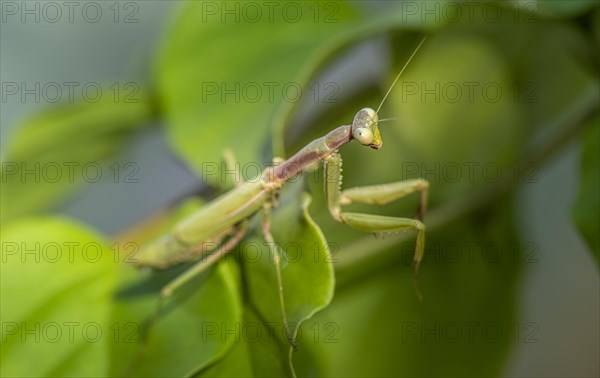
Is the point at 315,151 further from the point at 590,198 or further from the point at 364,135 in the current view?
the point at 590,198

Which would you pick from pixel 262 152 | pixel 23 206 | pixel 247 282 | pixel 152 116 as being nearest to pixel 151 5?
pixel 152 116

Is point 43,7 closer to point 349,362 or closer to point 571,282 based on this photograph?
point 349,362

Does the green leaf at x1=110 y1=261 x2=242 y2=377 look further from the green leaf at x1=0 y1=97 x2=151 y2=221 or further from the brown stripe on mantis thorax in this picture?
the green leaf at x1=0 y1=97 x2=151 y2=221

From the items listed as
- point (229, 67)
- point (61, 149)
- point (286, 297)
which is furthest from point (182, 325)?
point (61, 149)

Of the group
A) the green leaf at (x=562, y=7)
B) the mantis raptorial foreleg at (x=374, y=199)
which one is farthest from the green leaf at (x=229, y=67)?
the green leaf at (x=562, y=7)

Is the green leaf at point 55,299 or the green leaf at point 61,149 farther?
the green leaf at point 61,149

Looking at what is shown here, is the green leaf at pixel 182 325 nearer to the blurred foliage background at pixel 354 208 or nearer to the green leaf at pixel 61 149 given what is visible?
the blurred foliage background at pixel 354 208
